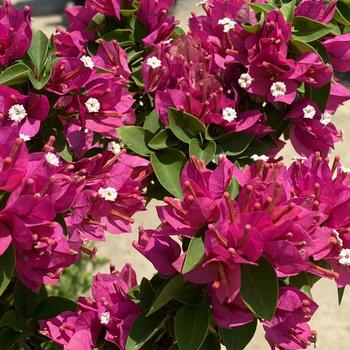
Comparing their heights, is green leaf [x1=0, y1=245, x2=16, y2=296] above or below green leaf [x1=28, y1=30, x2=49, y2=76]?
below

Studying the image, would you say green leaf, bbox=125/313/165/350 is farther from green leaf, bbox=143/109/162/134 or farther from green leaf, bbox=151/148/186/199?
green leaf, bbox=143/109/162/134

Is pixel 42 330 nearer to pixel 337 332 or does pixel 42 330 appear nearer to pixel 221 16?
pixel 221 16

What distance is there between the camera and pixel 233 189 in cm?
71

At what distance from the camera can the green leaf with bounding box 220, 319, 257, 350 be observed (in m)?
0.73

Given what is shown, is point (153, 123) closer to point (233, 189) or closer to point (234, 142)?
point (234, 142)

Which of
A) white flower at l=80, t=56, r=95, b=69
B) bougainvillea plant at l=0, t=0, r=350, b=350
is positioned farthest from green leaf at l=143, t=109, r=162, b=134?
white flower at l=80, t=56, r=95, b=69

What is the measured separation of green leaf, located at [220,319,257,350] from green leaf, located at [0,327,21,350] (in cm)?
31

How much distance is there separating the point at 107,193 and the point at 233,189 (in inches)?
6.1

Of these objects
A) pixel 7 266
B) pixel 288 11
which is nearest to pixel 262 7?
pixel 288 11

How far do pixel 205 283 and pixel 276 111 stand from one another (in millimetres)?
327

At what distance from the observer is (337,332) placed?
209 cm

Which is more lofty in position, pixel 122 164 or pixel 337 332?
pixel 122 164

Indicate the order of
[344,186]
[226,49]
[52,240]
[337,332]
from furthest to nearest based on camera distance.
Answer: [337,332]
[226,49]
[344,186]
[52,240]

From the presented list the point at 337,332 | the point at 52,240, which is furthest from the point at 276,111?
the point at 337,332
